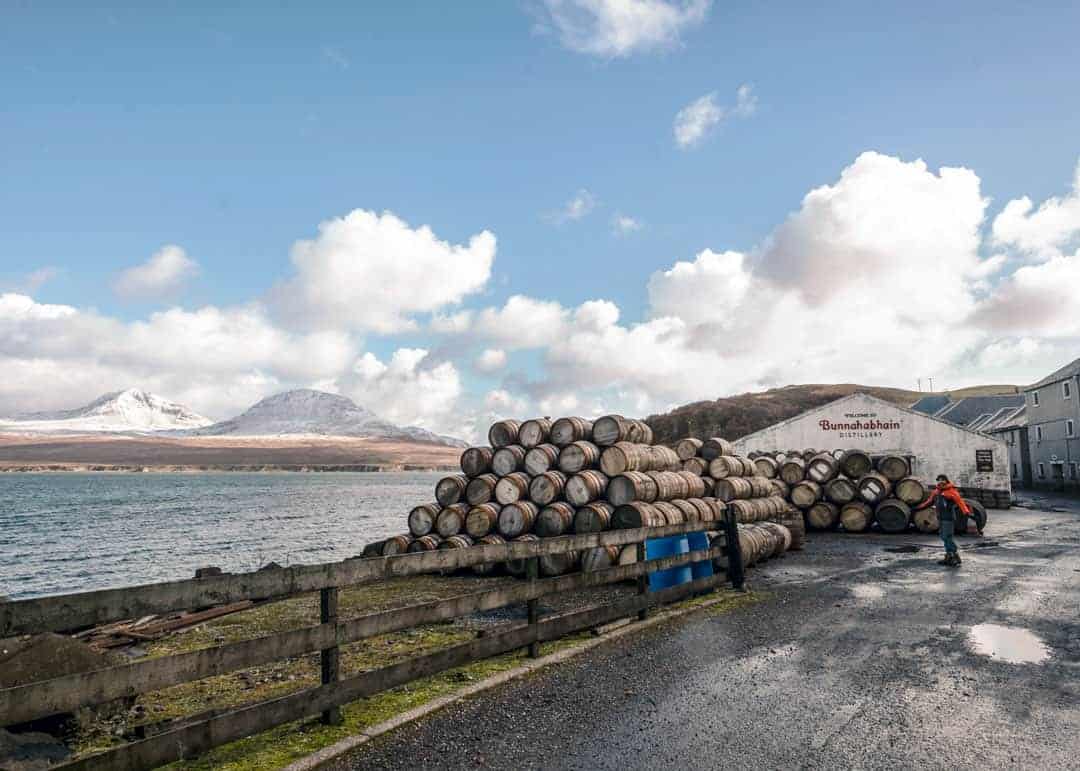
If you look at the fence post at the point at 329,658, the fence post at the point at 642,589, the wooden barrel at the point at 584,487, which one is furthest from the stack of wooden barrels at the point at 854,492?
the fence post at the point at 329,658

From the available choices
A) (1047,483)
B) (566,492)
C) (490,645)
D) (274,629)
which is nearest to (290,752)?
(490,645)

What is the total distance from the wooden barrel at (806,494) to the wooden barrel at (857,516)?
1017 millimetres

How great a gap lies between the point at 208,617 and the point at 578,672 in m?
8.58

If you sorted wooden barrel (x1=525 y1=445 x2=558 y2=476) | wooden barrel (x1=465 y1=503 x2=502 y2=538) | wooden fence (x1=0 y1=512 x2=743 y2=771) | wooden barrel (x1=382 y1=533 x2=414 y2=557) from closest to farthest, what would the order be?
wooden fence (x1=0 y1=512 x2=743 y2=771), wooden barrel (x1=465 y1=503 x2=502 y2=538), wooden barrel (x1=525 y1=445 x2=558 y2=476), wooden barrel (x1=382 y1=533 x2=414 y2=557)

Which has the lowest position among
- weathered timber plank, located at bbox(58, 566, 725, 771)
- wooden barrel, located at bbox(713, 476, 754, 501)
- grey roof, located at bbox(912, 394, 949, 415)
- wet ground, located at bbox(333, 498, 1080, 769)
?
wet ground, located at bbox(333, 498, 1080, 769)

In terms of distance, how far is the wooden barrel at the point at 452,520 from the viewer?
617 inches

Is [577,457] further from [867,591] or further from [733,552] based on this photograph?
[867,591]

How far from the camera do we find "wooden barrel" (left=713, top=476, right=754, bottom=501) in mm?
18234

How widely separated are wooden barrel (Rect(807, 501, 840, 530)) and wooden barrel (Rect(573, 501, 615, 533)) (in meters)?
11.8

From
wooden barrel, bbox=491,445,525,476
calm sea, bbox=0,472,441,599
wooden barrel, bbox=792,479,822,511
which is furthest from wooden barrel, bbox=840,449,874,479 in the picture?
calm sea, bbox=0,472,441,599

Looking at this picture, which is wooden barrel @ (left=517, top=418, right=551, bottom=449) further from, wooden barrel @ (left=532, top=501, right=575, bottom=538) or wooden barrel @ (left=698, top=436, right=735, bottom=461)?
→ wooden barrel @ (left=698, top=436, right=735, bottom=461)

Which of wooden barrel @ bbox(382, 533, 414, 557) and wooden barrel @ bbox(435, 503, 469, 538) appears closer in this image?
wooden barrel @ bbox(435, 503, 469, 538)

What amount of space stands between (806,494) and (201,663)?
22.4 m

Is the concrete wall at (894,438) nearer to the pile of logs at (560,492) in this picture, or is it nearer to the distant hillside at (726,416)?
the pile of logs at (560,492)
